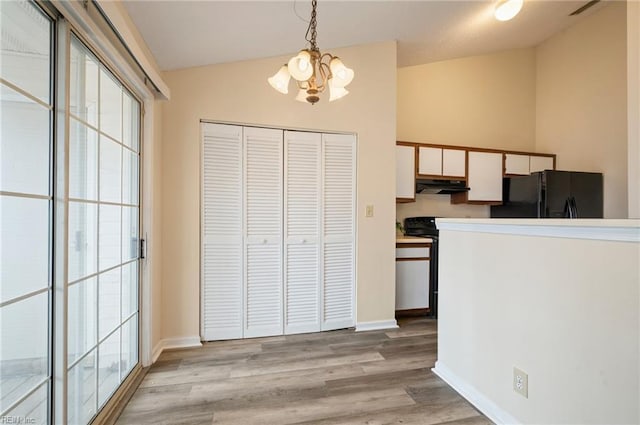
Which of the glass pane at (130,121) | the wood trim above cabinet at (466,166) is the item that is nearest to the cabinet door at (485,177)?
the wood trim above cabinet at (466,166)

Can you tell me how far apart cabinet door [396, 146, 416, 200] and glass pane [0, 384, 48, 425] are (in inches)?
124

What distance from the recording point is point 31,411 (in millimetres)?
1037

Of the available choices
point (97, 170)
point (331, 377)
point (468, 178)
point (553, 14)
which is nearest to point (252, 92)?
point (97, 170)

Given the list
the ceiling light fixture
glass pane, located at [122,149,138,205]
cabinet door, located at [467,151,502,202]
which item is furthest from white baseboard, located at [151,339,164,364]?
the ceiling light fixture

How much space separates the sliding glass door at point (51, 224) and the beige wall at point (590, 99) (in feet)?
17.0

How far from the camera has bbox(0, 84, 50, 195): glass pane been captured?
92 centimetres

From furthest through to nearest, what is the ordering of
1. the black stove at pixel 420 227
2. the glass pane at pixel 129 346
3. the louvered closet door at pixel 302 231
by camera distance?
the black stove at pixel 420 227
the louvered closet door at pixel 302 231
the glass pane at pixel 129 346

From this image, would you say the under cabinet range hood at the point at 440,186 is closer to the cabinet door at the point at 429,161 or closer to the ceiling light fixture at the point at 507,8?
the cabinet door at the point at 429,161

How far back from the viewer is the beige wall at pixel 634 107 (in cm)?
202

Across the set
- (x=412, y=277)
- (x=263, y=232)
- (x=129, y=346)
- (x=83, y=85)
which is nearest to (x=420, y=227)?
(x=412, y=277)

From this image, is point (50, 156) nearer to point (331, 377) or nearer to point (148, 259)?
point (148, 259)

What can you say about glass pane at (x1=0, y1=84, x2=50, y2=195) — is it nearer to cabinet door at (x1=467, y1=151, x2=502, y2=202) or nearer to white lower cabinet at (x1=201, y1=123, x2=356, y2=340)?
white lower cabinet at (x1=201, y1=123, x2=356, y2=340)

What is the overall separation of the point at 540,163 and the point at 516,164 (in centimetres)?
47

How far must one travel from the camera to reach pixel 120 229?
1.78 meters
